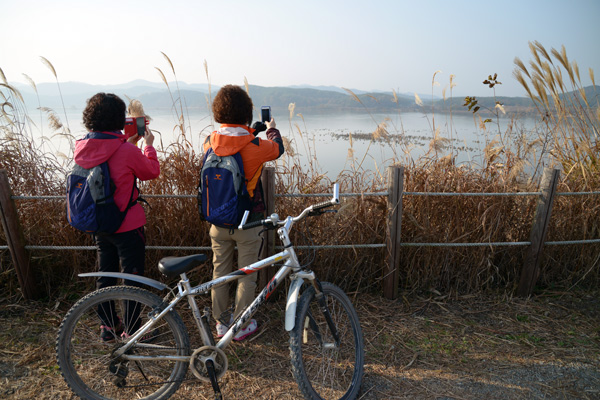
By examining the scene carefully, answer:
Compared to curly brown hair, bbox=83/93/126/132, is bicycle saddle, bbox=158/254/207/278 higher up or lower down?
lower down

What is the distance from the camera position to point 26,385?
2311 mm

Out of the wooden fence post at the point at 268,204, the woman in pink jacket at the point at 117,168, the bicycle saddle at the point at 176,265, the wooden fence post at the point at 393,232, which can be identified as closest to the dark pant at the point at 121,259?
the woman in pink jacket at the point at 117,168

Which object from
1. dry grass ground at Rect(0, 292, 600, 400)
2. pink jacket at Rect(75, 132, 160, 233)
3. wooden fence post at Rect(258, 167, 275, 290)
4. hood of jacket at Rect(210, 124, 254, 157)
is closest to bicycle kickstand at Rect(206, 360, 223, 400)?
dry grass ground at Rect(0, 292, 600, 400)

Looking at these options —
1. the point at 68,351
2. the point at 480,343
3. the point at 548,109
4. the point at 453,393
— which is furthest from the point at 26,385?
the point at 548,109

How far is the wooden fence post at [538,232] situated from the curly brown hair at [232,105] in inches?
96.8

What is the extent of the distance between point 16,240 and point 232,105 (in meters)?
2.17

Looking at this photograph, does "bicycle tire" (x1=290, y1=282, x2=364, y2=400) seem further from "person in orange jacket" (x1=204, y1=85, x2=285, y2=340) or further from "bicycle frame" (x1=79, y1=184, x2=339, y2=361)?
"person in orange jacket" (x1=204, y1=85, x2=285, y2=340)

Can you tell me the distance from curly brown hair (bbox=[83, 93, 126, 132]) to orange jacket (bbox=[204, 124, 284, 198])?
540 millimetres

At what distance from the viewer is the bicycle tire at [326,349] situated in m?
2.01

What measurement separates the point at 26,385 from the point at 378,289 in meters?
2.59

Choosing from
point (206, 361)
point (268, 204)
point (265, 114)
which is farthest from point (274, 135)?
point (206, 361)

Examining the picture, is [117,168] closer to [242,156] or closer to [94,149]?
[94,149]

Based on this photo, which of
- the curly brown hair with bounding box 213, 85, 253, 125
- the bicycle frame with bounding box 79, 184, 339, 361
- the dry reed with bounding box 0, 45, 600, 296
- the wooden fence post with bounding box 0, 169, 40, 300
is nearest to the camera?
the bicycle frame with bounding box 79, 184, 339, 361

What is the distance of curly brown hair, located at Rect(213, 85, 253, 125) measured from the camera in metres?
2.28
